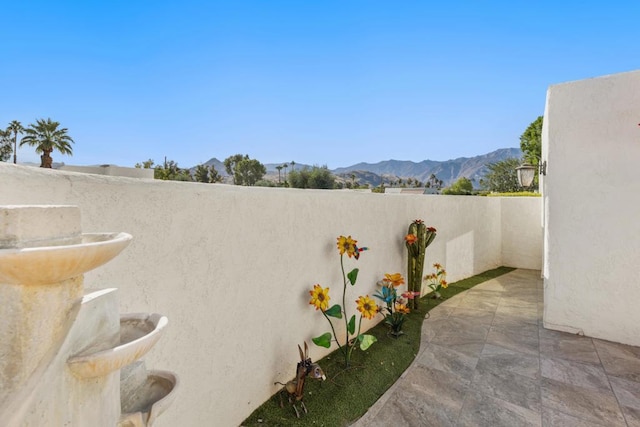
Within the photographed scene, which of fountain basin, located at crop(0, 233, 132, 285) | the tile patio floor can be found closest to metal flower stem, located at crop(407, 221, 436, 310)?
the tile patio floor

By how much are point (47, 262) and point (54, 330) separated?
0.24 meters

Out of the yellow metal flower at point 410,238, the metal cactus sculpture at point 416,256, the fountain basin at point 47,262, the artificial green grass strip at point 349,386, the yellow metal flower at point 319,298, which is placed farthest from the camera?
the metal cactus sculpture at point 416,256

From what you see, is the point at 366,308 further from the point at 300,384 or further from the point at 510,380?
the point at 510,380

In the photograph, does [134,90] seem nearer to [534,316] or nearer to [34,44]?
[34,44]

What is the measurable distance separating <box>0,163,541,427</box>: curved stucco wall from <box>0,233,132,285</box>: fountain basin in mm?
723

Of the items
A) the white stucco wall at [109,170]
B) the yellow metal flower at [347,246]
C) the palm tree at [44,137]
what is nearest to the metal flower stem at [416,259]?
the yellow metal flower at [347,246]

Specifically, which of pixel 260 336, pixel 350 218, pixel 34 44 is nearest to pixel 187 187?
pixel 260 336

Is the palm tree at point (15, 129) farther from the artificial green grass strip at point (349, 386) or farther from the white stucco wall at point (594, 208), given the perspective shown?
the white stucco wall at point (594, 208)

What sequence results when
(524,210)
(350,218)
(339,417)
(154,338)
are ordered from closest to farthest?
1. (154,338)
2. (339,417)
3. (350,218)
4. (524,210)

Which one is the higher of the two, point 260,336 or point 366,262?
point 366,262

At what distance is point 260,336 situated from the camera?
8.33 ft

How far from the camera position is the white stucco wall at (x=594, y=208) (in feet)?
12.2

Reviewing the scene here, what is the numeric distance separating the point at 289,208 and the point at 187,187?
1081 mm

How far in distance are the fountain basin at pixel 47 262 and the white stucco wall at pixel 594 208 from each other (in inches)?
207
